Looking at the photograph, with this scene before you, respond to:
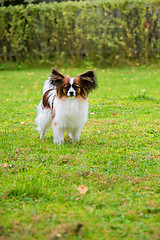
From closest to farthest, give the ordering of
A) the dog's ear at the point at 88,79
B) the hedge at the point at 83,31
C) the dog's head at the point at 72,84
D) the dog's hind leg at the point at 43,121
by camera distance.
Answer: the dog's head at the point at 72,84 < the dog's ear at the point at 88,79 < the dog's hind leg at the point at 43,121 < the hedge at the point at 83,31

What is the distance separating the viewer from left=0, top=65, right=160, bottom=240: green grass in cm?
294

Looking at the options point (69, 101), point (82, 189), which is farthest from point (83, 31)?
point (82, 189)

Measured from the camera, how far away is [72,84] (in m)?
5.43

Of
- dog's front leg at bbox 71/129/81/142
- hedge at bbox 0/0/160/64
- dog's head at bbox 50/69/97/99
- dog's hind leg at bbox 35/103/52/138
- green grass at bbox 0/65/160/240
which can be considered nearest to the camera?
green grass at bbox 0/65/160/240

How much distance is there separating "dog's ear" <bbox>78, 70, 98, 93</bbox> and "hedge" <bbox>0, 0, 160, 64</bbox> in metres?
10.0

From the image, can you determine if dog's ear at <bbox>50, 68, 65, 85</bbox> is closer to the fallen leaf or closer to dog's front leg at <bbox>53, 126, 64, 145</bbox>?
dog's front leg at <bbox>53, 126, 64, 145</bbox>

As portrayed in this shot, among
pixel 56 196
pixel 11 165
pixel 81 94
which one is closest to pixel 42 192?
pixel 56 196

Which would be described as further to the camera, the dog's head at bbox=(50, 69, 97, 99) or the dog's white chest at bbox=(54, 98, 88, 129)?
the dog's white chest at bbox=(54, 98, 88, 129)

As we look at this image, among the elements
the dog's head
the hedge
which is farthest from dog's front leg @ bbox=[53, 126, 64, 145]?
the hedge

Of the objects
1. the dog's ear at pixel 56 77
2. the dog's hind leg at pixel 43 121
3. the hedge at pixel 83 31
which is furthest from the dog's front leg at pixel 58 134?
the hedge at pixel 83 31

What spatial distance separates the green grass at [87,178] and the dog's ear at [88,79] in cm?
90

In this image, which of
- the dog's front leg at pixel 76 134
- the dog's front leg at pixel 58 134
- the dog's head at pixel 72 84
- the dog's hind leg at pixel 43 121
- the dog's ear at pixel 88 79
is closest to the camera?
the dog's head at pixel 72 84

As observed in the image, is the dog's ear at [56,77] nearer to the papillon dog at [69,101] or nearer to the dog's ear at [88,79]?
the papillon dog at [69,101]

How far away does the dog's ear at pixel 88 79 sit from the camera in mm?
5566
